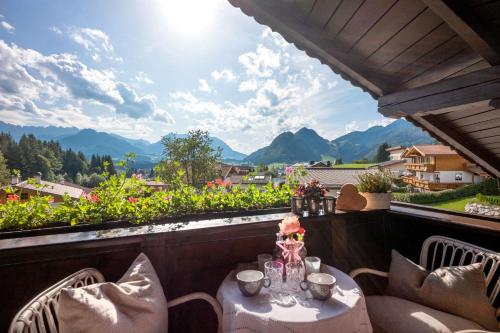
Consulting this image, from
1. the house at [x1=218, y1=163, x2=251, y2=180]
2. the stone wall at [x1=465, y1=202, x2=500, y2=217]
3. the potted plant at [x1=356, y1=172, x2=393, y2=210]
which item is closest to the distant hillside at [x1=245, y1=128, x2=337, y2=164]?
the house at [x1=218, y1=163, x2=251, y2=180]

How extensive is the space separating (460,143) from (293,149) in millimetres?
81271

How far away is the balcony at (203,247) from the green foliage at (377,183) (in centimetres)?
26

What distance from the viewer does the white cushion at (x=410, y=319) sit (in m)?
1.37

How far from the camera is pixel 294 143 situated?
294 feet

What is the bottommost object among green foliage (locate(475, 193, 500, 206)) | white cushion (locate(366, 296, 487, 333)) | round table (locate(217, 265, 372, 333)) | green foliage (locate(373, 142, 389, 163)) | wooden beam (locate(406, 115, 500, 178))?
white cushion (locate(366, 296, 487, 333))

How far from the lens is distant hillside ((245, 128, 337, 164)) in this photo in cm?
6836

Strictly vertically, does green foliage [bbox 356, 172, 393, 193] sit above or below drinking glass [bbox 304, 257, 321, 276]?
above

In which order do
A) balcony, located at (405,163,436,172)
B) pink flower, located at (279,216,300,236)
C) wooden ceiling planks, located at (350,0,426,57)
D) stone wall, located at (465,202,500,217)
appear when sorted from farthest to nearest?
balcony, located at (405,163,436,172) < stone wall, located at (465,202,500,217) < wooden ceiling planks, located at (350,0,426,57) < pink flower, located at (279,216,300,236)

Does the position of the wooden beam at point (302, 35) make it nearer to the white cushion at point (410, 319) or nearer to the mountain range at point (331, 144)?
the white cushion at point (410, 319)

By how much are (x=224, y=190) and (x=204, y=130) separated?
1534cm

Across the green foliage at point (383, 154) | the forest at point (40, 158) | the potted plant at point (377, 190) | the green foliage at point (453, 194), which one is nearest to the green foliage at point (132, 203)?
the potted plant at point (377, 190)

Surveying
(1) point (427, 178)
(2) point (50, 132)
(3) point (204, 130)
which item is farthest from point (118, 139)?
(1) point (427, 178)

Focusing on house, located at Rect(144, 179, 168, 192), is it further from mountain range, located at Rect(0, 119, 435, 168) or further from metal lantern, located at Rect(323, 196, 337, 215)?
mountain range, located at Rect(0, 119, 435, 168)

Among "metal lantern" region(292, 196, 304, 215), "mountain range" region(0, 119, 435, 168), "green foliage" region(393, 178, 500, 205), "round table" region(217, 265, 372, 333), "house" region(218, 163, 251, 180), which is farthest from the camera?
"mountain range" region(0, 119, 435, 168)
